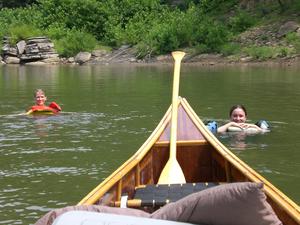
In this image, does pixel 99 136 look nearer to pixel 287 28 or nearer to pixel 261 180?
pixel 261 180

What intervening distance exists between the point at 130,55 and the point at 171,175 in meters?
34.8

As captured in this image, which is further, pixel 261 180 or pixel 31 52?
pixel 31 52

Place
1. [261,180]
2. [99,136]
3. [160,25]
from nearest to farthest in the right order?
1. [261,180]
2. [99,136]
3. [160,25]

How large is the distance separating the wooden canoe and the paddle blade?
0.73 feet

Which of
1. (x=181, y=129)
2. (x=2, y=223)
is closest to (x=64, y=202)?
(x=2, y=223)

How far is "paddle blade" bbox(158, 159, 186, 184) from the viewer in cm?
597

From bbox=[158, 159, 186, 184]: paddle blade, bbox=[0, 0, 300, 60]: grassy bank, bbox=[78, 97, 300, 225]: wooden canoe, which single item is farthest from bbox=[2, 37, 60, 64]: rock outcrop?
bbox=[158, 159, 186, 184]: paddle blade

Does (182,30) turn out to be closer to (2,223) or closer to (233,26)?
(233,26)

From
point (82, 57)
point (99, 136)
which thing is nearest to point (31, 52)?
point (82, 57)

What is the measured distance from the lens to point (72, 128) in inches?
458

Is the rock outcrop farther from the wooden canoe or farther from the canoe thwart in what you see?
the canoe thwart

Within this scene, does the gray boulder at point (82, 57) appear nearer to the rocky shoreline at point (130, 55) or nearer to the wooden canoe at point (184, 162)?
the rocky shoreline at point (130, 55)

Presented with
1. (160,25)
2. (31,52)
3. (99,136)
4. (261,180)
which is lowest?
(99,136)

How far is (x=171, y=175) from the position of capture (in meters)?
6.07
